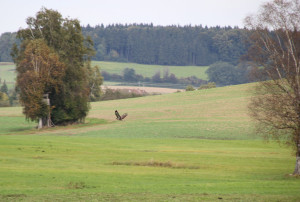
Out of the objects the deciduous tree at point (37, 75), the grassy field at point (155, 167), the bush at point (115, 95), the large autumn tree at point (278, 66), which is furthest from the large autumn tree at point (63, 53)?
the bush at point (115, 95)

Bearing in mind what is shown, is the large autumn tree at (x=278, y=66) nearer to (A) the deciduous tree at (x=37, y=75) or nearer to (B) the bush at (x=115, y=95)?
(A) the deciduous tree at (x=37, y=75)

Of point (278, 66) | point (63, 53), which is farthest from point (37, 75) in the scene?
point (278, 66)

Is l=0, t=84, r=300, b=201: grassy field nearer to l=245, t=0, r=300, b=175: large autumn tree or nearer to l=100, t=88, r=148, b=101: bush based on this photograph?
l=245, t=0, r=300, b=175: large autumn tree

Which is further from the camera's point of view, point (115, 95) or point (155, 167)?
point (115, 95)

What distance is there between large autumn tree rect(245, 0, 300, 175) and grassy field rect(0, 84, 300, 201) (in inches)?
113

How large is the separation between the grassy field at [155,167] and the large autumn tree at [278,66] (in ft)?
9.38

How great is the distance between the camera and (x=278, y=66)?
26062 millimetres

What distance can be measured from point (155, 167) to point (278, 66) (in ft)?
29.6

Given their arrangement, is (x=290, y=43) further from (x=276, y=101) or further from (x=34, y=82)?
(x=34, y=82)

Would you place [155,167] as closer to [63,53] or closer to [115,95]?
[63,53]

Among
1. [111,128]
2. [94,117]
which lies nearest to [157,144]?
[111,128]

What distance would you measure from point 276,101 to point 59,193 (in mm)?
13579

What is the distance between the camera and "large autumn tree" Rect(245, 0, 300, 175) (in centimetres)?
2495

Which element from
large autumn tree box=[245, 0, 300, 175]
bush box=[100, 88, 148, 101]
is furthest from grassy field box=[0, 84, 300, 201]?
bush box=[100, 88, 148, 101]
